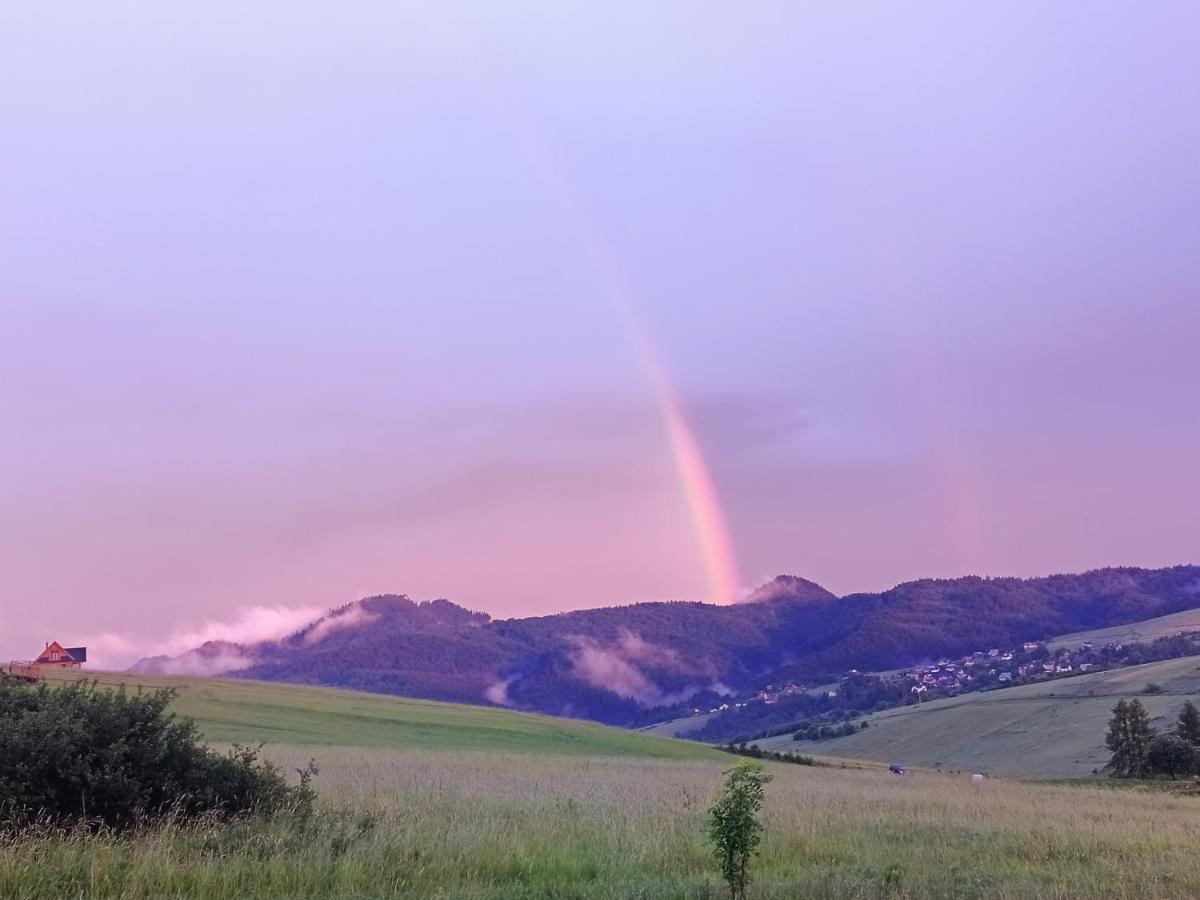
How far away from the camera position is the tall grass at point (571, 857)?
31.4ft

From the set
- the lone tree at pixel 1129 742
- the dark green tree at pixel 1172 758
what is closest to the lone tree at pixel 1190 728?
the dark green tree at pixel 1172 758

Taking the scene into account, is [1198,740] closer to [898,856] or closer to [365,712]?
[365,712]

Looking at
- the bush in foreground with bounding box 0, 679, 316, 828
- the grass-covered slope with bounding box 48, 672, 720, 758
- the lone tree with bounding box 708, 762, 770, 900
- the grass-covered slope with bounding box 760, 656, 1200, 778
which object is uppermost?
the bush in foreground with bounding box 0, 679, 316, 828

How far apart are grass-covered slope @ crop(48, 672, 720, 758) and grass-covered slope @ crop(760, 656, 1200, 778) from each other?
121 ft

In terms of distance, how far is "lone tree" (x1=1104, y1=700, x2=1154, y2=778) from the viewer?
68.4 metres

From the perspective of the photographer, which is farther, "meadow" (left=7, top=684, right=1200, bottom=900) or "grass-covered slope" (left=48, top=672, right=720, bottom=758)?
"grass-covered slope" (left=48, top=672, right=720, bottom=758)

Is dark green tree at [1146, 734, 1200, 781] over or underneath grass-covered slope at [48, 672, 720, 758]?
underneath

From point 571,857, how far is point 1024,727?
126103 millimetres

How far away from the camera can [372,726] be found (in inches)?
2783

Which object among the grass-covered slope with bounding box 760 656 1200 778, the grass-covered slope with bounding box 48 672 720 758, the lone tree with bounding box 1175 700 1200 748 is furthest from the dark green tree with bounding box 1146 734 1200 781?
the grass-covered slope with bounding box 48 672 720 758

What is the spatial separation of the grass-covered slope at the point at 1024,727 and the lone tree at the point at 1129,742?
10.6m

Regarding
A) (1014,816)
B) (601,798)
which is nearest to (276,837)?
(601,798)

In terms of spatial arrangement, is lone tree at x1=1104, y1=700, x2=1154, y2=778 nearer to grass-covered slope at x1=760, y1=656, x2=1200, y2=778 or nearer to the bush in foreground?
grass-covered slope at x1=760, y1=656, x2=1200, y2=778

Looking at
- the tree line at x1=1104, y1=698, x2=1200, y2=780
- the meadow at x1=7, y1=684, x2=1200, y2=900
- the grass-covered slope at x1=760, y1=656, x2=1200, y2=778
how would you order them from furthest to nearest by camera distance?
1. the grass-covered slope at x1=760, y1=656, x2=1200, y2=778
2. the tree line at x1=1104, y1=698, x2=1200, y2=780
3. the meadow at x1=7, y1=684, x2=1200, y2=900
